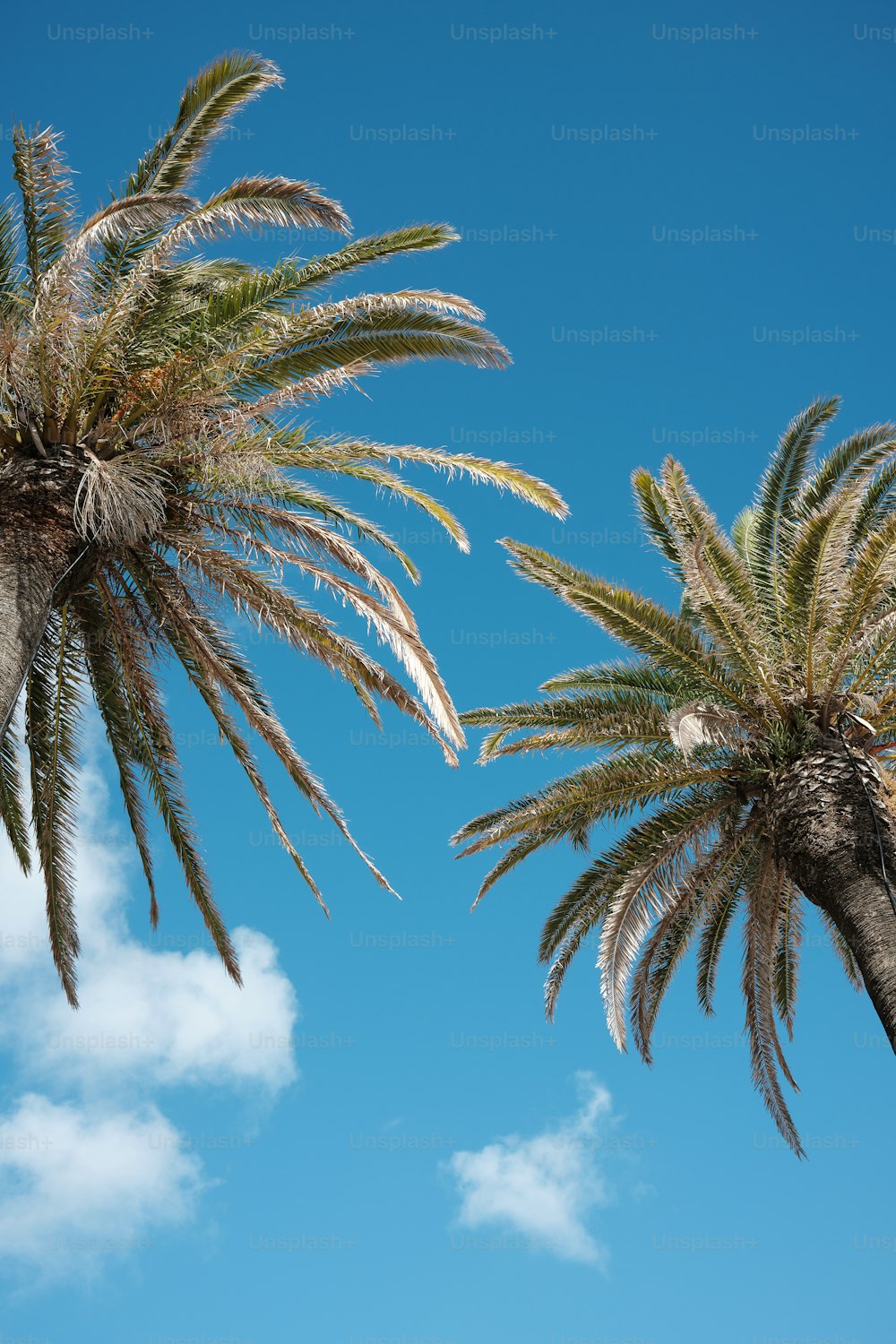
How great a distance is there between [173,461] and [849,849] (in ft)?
20.9

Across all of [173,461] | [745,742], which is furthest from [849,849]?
[173,461]

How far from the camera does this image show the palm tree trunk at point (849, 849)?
9.38m

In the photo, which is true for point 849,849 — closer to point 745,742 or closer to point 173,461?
point 745,742

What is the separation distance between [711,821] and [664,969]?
230cm

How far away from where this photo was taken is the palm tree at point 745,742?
997 centimetres

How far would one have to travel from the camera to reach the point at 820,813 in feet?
32.6

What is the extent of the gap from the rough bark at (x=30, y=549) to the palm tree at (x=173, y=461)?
0.6 inches

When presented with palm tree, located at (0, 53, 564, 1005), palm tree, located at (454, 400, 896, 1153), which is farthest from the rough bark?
palm tree, located at (454, 400, 896, 1153)

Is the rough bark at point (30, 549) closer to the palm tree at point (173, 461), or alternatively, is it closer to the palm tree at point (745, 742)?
the palm tree at point (173, 461)

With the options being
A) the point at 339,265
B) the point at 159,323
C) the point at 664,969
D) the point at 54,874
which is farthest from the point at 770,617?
the point at 54,874

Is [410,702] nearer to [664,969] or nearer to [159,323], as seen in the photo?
[159,323]

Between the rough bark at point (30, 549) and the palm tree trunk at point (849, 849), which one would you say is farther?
the palm tree trunk at point (849, 849)

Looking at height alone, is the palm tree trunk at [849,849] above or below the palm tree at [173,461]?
below

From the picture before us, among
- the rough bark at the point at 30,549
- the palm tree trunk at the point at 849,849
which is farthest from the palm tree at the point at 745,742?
the rough bark at the point at 30,549
